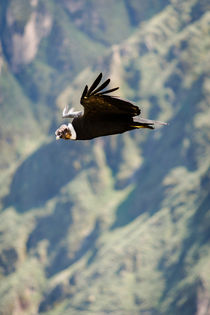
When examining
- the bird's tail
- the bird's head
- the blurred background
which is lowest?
the bird's tail

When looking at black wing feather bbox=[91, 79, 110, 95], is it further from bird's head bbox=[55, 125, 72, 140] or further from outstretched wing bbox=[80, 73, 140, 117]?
bird's head bbox=[55, 125, 72, 140]

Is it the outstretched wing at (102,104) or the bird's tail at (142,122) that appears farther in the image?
the bird's tail at (142,122)

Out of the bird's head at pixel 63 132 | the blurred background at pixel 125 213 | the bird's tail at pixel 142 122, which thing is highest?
the blurred background at pixel 125 213

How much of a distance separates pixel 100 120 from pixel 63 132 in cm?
61

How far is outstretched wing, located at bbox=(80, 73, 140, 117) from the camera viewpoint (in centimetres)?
855

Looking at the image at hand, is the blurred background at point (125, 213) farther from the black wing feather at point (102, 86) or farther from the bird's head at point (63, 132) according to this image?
the black wing feather at point (102, 86)

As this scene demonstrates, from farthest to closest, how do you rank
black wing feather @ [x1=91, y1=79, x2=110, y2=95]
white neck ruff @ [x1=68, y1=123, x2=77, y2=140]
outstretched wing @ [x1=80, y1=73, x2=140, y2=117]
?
white neck ruff @ [x1=68, y1=123, x2=77, y2=140]
outstretched wing @ [x1=80, y1=73, x2=140, y2=117]
black wing feather @ [x1=91, y1=79, x2=110, y2=95]

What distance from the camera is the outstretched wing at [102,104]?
8555mm

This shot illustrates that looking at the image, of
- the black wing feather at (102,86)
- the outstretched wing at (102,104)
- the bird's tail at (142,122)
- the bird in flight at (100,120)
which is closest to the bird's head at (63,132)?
the bird in flight at (100,120)

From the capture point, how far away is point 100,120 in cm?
912

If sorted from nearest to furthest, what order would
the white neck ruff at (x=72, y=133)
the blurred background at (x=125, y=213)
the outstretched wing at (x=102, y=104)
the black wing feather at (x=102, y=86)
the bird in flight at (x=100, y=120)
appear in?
the black wing feather at (x=102, y=86) → the outstretched wing at (x=102, y=104) → the bird in flight at (x=100, y=120) → the white neck ruff at (x=72, y=133) → the blurred background at (x=125, y=213)

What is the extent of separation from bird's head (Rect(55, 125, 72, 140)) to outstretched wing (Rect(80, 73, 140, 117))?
362 mm

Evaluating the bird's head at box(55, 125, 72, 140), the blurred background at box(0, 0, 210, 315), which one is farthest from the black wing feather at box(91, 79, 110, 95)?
the blurred background at box(0, 0, 210, 315)

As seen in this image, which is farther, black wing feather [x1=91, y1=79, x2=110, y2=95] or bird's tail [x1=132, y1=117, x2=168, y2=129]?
bird's tail [x1=132, y1=117, x2=168, y2=129]
